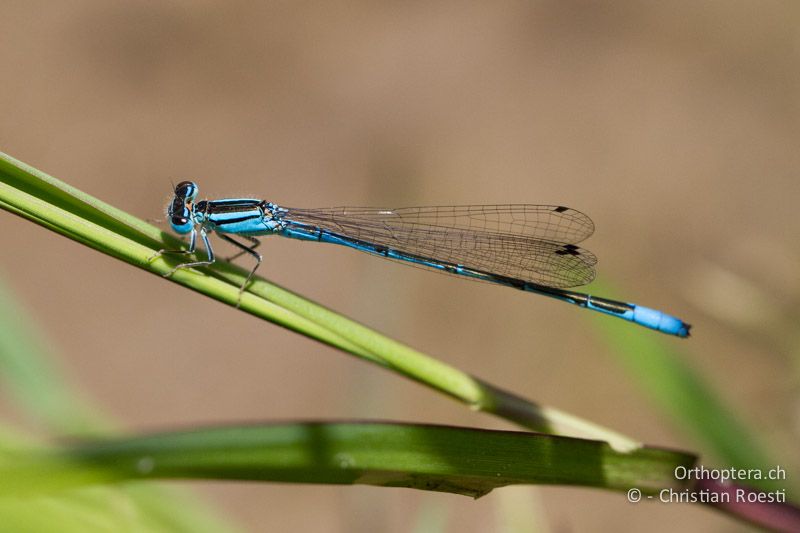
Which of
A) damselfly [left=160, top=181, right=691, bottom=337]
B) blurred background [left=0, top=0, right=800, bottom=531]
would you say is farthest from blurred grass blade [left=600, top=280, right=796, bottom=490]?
blurred background [left=0, top=0, right=800, bottom=531]

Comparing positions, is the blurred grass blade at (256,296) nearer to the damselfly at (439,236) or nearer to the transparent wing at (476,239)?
the damselfly at (439,236)

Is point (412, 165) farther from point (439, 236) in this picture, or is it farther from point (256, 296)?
point (256, 296)

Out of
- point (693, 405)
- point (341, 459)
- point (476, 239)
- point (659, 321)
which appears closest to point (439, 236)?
point (476, 239)

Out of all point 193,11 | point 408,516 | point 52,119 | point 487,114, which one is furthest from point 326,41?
point 408,516

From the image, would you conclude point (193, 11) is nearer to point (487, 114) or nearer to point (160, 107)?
point (160, 107)

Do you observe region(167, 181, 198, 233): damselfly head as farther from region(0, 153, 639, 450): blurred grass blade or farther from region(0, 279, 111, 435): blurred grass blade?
region(0, 153, 639, 450): blurred grass blade

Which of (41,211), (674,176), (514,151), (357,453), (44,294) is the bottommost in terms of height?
(357,453)
